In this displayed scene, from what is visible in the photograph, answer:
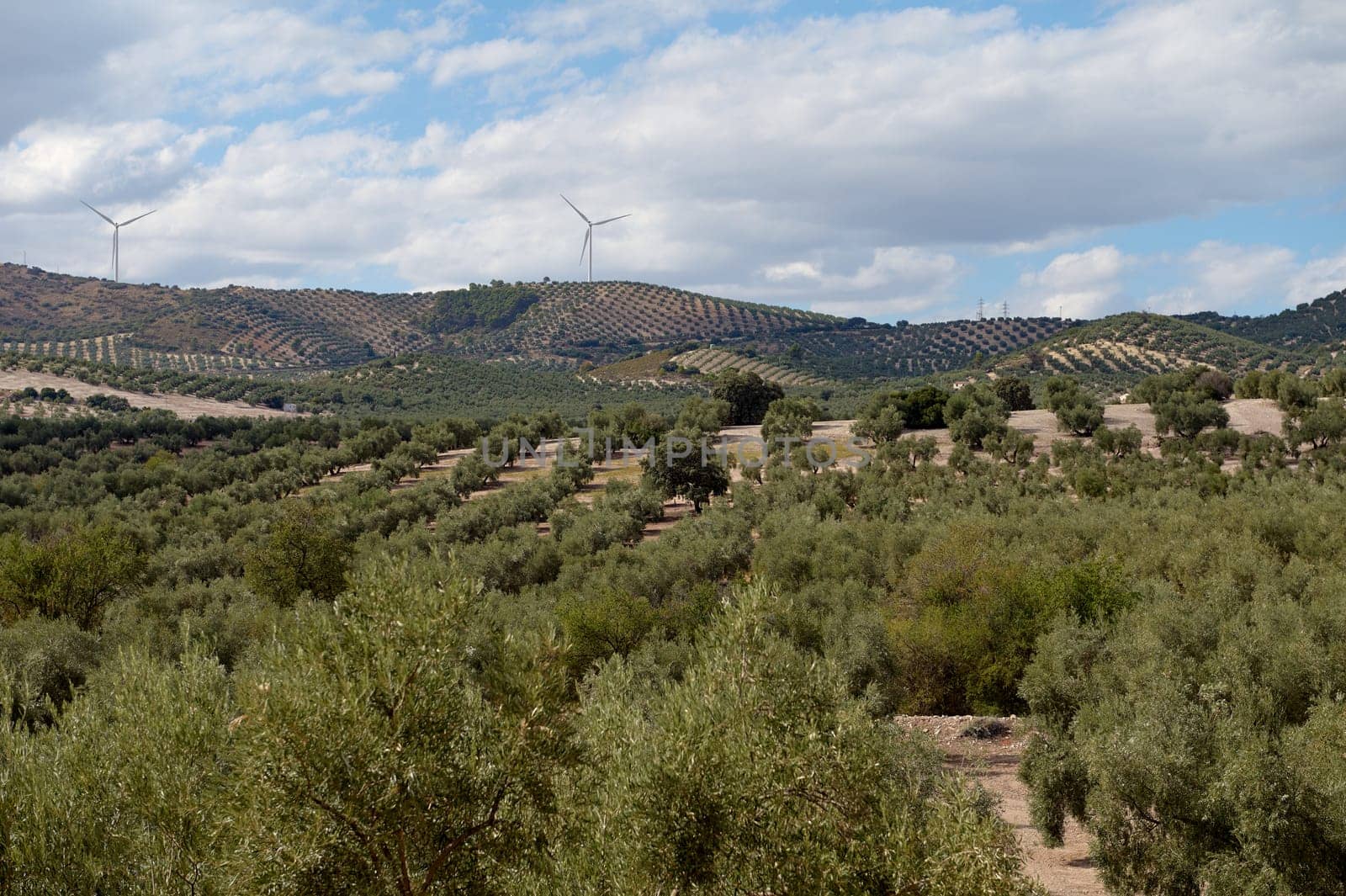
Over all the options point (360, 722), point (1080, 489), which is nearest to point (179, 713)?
point (360, 722)

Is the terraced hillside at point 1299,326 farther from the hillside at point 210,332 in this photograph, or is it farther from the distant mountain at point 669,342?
the hillside at point 210,332

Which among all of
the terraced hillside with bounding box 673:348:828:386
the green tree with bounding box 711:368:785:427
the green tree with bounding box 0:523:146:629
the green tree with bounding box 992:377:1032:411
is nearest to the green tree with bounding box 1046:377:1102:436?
the green tree with bounding box 992:377:1032:411

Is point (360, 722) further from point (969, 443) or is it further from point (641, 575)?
point (969, 443)

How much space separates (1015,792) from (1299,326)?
164 metres

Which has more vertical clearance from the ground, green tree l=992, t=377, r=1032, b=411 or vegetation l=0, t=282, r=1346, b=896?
green tree l=992, t=377, r=1032, b=411

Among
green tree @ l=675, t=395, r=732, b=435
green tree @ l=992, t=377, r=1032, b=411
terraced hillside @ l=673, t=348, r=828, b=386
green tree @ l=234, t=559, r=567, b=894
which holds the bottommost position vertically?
green tree @ l=234, t=559, r=567, b=894

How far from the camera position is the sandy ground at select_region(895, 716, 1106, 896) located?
663 inches

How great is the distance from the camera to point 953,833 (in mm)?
10188

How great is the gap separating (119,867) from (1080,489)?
47.0 meters

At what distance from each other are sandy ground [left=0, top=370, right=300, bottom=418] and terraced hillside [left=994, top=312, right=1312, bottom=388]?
83.3 metres

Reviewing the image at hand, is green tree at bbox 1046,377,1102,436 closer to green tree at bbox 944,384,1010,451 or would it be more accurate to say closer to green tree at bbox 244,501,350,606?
green tree at bbox 944,384,1010,451

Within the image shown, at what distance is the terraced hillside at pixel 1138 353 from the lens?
116062mm

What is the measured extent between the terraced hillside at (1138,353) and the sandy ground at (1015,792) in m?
93.0

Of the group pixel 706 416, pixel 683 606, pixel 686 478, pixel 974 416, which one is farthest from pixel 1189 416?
pixel 683 606
